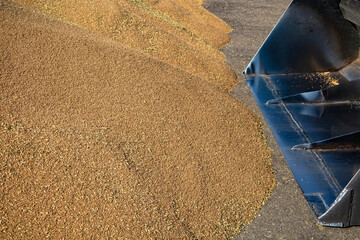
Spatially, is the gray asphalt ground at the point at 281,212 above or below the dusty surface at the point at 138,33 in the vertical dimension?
above

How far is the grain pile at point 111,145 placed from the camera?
7.36 feet

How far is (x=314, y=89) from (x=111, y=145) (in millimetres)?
2391

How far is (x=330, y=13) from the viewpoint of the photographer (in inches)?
157

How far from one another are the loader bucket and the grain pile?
0.33 metres

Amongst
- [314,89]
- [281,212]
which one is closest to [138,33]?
[314,89]

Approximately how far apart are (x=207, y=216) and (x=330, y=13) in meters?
2.56

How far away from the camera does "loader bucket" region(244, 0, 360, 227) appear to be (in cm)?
319

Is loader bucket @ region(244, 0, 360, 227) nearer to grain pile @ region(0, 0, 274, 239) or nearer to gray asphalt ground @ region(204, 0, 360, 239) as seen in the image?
gray asphalt ground @ region(204, 0, 360, 239)

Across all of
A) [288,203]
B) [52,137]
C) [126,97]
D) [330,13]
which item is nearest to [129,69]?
[126,97]

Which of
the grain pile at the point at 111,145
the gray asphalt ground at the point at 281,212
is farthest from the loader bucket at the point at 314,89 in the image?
the grain pile at the point at 111,145

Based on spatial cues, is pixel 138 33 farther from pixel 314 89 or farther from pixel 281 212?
pixel 281 212

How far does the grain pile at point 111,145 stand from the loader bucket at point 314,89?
33 cm

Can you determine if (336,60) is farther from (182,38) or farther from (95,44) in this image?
(95,44)

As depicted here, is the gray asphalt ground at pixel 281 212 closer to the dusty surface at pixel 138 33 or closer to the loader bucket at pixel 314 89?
the loader bucket at pixel 314 89
